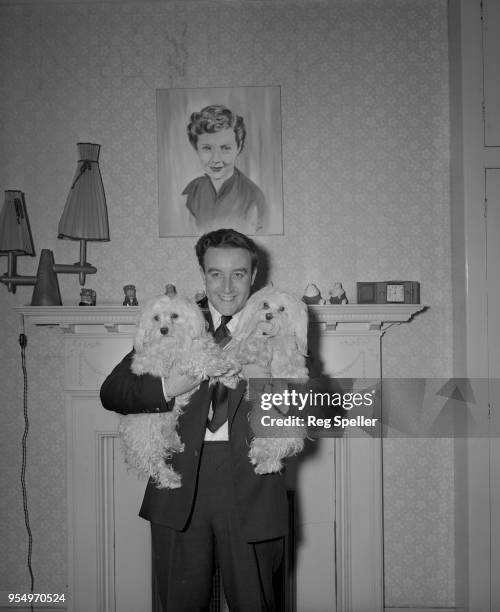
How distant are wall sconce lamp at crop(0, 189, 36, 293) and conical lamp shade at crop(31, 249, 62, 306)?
0.07 metres

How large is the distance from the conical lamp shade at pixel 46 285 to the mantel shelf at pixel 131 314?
45 mm

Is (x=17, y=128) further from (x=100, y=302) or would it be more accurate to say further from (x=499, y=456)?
(x=499, y=456)

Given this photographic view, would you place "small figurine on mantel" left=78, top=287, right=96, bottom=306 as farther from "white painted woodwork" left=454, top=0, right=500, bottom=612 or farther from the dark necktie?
"white painted woodwork" left=454, top=0, right=500, bottom=612

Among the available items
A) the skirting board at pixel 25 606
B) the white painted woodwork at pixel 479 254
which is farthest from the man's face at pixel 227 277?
the skirting board at pixel 25 606

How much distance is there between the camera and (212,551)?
1384 millimetres

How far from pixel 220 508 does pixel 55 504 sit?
1.04m

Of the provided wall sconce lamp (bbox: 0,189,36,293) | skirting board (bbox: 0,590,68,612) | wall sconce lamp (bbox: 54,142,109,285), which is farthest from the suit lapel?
skirting board (bbox: 0,590,68,612)

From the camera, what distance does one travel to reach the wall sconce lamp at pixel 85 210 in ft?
6.69

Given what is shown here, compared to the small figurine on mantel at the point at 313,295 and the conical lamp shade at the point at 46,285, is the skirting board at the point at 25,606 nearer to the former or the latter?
the conical lamp shade at the point at 46,285

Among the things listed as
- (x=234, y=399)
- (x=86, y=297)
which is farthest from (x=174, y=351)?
(x=86, y=297)

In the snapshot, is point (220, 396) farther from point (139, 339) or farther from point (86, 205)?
point (86, 205)

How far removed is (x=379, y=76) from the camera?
204 cm

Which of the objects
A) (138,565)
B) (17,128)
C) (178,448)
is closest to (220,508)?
(178,448)

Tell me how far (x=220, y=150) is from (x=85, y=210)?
0.55m
